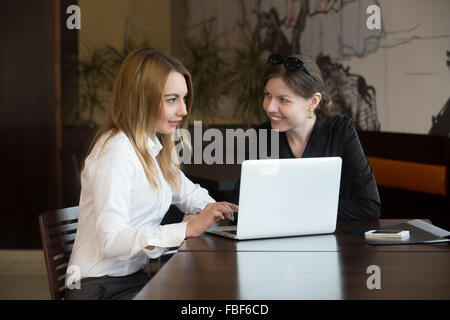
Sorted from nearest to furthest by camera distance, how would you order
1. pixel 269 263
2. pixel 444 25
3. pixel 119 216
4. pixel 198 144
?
pixel 269 263 → pixel 119 216 → pixel 444 25 → pixel 198 144

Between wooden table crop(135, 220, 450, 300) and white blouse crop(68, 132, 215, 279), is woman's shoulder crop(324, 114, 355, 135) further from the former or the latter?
white blouse crop(68, 132, 215, 279)

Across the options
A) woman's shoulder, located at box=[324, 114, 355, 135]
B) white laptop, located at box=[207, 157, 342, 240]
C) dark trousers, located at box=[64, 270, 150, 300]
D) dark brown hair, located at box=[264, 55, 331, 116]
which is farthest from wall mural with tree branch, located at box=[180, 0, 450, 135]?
dark trousers, located at box=[64, 270, 150, 300]

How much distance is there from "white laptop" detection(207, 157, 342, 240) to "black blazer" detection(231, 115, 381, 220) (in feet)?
1.58

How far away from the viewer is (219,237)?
246 centimetres

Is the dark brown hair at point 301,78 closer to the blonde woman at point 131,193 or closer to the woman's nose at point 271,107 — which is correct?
the woman's nose at point 271,107

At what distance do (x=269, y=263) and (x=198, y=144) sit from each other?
14.5 ft

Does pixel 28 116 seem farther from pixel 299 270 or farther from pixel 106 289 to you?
pixel 299 270

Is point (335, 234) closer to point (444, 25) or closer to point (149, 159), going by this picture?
point (149, 159)

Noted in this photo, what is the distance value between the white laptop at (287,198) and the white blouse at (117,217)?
0.89 ft

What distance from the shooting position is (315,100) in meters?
3.29

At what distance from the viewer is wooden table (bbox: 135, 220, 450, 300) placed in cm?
170

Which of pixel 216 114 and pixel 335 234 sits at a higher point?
pixel 216 114

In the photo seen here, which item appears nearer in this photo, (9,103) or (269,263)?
(269,263)
